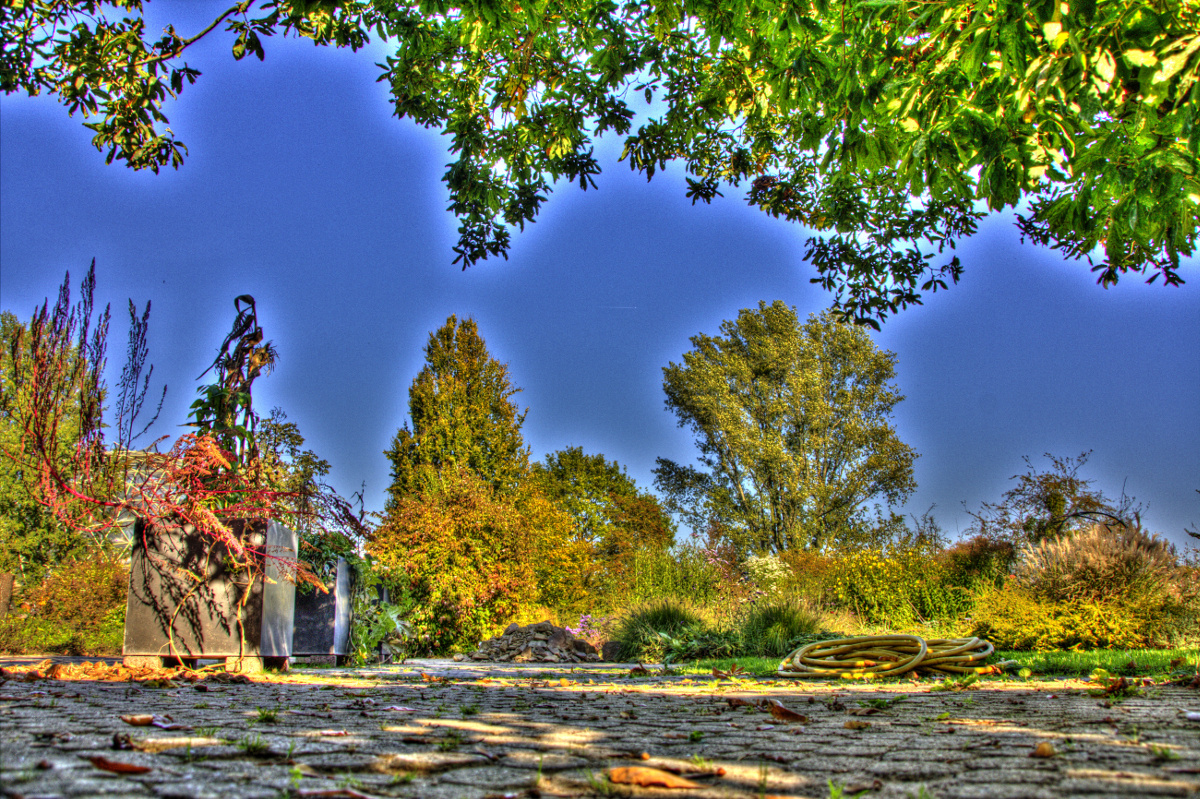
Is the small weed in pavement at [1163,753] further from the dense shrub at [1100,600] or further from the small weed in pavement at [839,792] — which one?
the dense shrub at [1100,600]

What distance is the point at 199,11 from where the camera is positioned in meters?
4.79

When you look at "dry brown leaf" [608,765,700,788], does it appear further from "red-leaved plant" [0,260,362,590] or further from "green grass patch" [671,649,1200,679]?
"green grass patch" [671,649,1200,679]

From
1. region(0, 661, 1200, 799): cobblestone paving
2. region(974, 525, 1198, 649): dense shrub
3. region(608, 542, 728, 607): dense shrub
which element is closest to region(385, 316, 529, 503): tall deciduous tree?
region(608, 542, 728, 607): dense shrub

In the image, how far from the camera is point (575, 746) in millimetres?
1615

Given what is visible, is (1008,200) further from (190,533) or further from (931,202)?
(190,533)

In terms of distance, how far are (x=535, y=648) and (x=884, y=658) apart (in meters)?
5.90

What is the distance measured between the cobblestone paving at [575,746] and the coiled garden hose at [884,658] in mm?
1685

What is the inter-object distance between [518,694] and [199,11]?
5538mm

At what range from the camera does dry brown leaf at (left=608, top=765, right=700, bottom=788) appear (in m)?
1.18

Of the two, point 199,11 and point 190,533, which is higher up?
point 199,11

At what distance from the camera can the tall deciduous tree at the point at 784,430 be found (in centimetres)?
2119

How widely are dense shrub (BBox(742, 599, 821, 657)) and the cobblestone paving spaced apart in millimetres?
4687

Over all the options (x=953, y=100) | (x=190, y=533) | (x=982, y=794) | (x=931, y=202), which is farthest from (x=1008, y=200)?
(x=190, y=533)

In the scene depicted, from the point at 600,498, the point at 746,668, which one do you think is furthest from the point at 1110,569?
the point at 600,498
